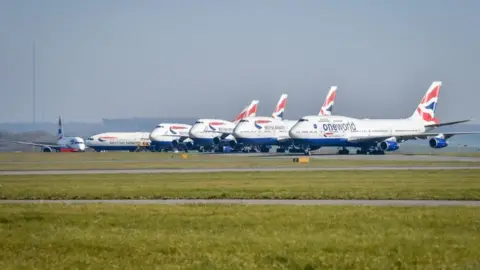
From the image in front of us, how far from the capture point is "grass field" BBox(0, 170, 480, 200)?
38344 mm

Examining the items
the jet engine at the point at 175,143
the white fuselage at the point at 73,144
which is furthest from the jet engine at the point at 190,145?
the white fuselage at the point at 73,144

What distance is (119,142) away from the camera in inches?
6152

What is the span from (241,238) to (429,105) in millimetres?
95552

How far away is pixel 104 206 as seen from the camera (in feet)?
107

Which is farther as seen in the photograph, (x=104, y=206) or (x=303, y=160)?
(x=303, y=160)

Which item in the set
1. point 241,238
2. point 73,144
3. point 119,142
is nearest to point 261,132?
point 119,142

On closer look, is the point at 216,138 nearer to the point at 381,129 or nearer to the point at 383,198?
the point at 381,129

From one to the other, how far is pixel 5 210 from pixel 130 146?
12610 cm

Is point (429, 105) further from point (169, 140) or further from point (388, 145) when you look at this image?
point (169, 140)

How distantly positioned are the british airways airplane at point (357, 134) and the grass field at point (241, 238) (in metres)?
73.7

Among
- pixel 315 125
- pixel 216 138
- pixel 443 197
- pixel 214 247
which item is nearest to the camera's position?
pixel 214 247

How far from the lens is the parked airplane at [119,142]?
6156 inches

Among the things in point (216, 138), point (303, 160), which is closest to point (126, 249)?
point (303, 160)

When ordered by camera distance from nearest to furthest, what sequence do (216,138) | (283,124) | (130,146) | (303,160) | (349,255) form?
(349,255), (303,160), (283,124), (216,138), (130,146)
